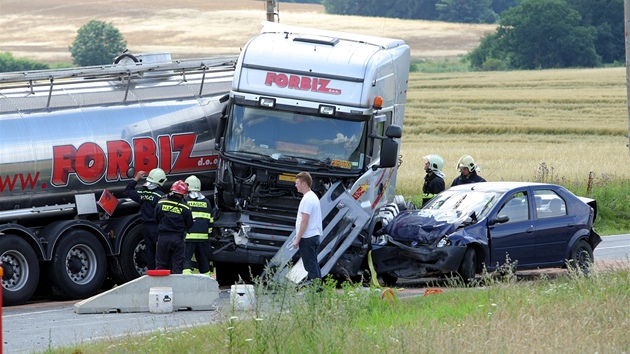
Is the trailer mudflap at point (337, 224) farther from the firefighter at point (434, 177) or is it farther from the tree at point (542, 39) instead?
the tree at point (542, 39)

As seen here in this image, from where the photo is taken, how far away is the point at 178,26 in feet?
268

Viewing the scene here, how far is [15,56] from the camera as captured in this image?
67438 millimetres

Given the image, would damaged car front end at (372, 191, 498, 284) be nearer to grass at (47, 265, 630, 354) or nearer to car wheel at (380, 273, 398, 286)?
car wheel at (380, 273, 398, 286)

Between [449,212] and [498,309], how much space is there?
592cm

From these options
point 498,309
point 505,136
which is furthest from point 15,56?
point 498,309

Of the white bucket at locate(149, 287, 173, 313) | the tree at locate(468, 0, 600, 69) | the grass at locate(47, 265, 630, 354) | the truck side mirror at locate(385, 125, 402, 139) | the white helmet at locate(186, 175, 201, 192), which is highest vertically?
the truck side mirror at locate(385, 125, 402, 139)

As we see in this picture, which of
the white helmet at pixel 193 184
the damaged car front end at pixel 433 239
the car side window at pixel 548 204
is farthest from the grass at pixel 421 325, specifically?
the white helmet at pixel 193 184

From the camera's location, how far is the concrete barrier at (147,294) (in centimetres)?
1375

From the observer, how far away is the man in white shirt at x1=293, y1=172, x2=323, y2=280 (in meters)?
13.6

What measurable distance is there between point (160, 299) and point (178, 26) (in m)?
69.5

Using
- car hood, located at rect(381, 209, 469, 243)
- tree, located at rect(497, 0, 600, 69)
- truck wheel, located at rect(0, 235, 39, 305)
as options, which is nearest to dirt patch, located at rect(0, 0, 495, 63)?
tree, located at rect(497, 0, 600, 69)

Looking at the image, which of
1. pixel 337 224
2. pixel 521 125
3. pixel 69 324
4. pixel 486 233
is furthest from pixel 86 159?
pixel 521 125

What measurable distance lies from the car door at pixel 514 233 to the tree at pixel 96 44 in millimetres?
55598

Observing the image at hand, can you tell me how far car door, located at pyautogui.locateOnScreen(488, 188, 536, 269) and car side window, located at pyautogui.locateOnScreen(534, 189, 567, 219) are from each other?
23cm
